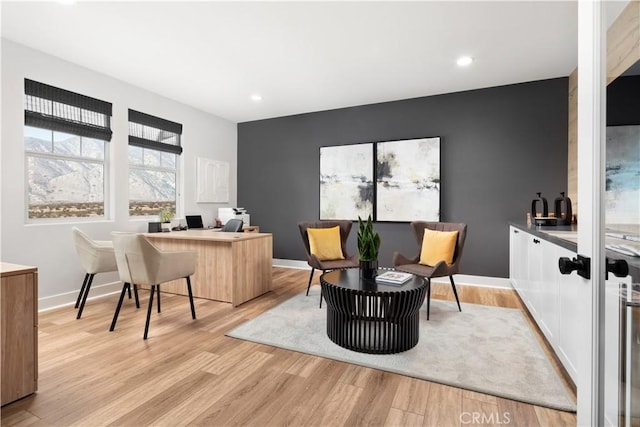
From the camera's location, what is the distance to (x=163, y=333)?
8.65ft

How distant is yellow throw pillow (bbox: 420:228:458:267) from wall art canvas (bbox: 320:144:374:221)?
147 centimetres

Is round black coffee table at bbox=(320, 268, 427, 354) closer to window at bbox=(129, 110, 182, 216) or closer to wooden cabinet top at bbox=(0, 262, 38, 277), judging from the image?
wooden cabinet top at bbox=(0, 262, 38, 277)

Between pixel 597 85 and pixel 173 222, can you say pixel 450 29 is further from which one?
pixel 173 222

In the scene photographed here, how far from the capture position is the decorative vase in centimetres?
267

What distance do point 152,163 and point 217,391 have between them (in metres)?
3.69

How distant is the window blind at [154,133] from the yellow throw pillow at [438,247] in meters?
3.82

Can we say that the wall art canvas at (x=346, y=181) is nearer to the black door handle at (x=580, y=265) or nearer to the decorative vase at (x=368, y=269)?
the decorative vase at (x=368, y=269)

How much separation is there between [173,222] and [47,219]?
4.60ft

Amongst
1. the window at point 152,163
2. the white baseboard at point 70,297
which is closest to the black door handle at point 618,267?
the white baseboard at point 70,297

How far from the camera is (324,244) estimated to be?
3.78m

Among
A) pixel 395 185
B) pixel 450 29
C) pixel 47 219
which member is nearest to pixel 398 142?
pixel 395 185

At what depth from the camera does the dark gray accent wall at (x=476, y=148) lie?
389 cm

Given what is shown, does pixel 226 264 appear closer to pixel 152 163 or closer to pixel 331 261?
pixel 331 261

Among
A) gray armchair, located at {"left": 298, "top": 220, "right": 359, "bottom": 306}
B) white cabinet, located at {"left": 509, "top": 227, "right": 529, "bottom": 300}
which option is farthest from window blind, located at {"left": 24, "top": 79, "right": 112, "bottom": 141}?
white cabinet, located at {"left": 509, "top": 227, "right": 529, "bottom": 300}
